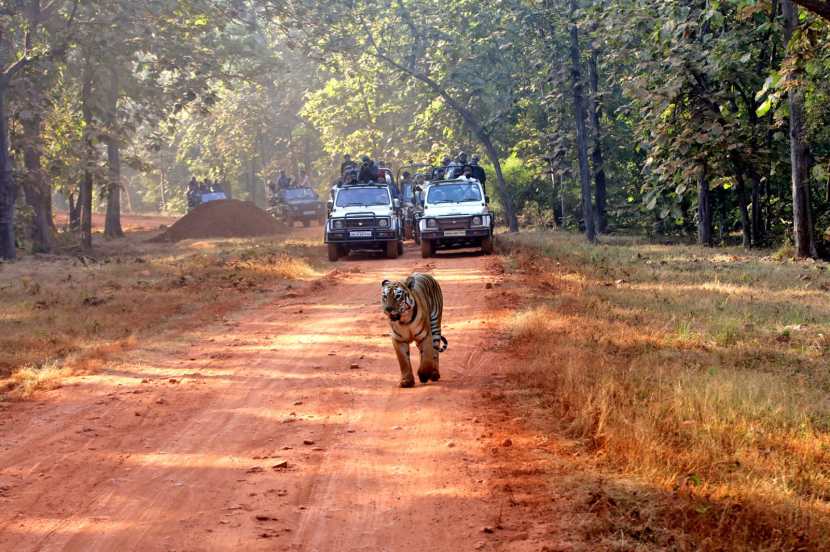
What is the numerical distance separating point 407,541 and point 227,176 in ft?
212

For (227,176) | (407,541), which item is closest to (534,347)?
(407,541)

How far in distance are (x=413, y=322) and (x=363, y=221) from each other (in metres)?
15.9

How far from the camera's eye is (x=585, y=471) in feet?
20.7

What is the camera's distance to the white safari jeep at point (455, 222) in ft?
79.0

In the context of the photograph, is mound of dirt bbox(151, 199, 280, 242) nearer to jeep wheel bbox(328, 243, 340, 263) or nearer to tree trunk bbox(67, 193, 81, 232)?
tree trunk bbox(67, 193, 81, 232)

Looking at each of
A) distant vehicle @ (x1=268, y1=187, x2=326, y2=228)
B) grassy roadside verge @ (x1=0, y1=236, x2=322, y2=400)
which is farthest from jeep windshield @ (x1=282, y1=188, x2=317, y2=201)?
grassy roadside verge @ (x1=0, y1=236, x2=322, y2=400)

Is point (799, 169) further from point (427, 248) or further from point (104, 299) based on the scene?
point (104, 299)

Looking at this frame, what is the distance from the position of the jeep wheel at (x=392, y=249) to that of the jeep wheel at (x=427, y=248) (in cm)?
87

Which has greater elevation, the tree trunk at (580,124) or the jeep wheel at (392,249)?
the tree trunk at (580,124)

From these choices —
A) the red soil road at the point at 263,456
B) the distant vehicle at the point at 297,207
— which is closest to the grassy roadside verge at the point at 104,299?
the red soil road at the point at 263,456

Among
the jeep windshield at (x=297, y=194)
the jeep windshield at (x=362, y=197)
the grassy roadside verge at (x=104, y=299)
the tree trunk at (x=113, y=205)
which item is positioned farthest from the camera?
the jeep windshield at (x=297, y=194)

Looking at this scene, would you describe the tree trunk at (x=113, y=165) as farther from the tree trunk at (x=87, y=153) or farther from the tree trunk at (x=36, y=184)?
the tree trunk at (x=36, y=184)

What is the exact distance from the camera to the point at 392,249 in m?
25.1

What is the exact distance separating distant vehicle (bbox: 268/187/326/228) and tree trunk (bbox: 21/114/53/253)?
16.1 metres
